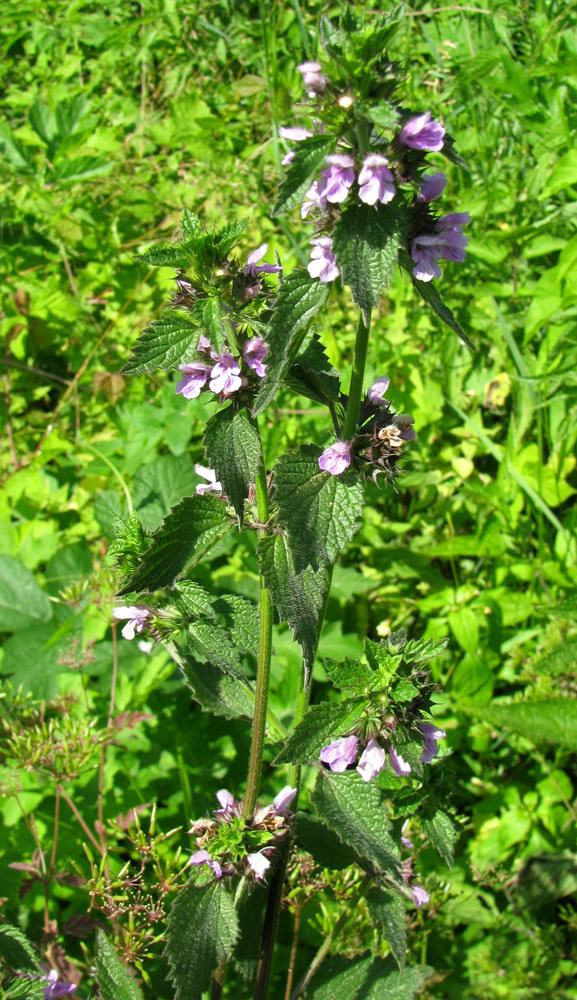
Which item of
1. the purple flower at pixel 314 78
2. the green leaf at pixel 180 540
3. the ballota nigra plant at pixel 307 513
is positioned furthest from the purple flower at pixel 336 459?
the purple flower at pixel 314 78

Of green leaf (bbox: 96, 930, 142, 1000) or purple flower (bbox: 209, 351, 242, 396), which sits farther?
green leaf (bbox: 96, 930, 142, 1000)

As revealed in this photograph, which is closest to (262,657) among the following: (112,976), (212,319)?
(212,319)

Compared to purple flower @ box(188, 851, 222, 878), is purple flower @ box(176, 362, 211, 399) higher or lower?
higher

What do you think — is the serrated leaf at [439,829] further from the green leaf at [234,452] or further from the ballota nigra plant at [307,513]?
the green leaf at [234,452]

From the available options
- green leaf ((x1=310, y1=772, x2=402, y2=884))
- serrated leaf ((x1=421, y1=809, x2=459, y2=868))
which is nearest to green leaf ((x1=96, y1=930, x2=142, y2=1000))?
green leaf ((x1=310, y1=772, x2=402, y2=884))

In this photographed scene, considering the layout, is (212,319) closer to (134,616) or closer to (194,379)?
(194,379)

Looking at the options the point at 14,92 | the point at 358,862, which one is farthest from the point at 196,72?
the point at 358,862

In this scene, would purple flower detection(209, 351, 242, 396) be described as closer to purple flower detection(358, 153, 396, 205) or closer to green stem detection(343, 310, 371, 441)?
green stem detection(343, 310, 371, 441)
